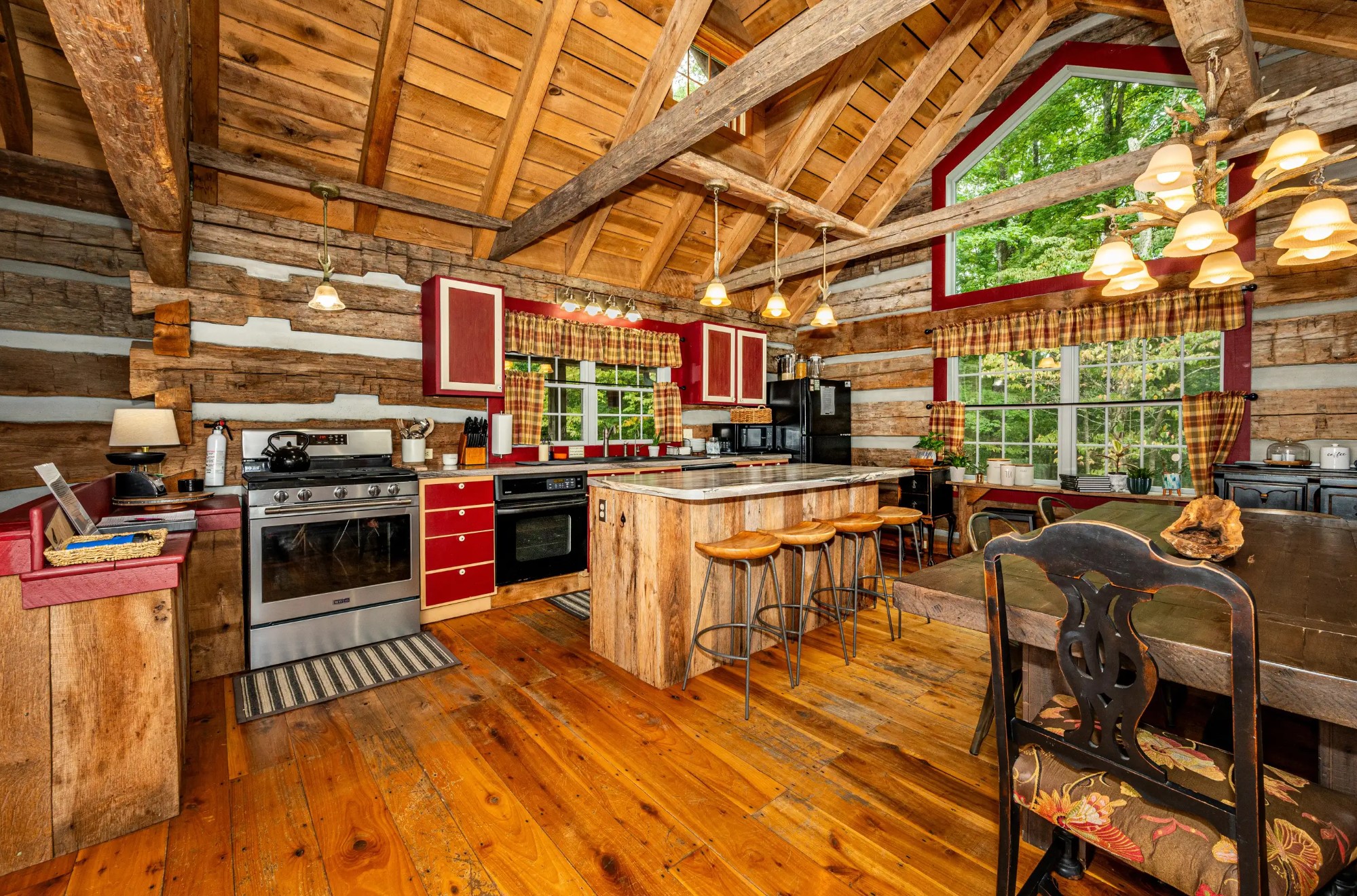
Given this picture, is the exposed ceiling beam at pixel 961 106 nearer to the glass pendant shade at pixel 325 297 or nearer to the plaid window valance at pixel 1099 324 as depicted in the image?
the plaid window valance at pixel 1099 324

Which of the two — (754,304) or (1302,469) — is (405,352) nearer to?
(754,304)

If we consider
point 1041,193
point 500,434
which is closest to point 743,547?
point 500,434

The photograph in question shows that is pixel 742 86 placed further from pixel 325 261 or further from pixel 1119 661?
pixel 325 261

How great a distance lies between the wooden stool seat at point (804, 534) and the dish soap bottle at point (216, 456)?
127 inches

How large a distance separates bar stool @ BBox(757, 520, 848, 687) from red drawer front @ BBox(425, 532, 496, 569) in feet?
6.21

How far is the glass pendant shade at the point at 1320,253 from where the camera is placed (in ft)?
7.39

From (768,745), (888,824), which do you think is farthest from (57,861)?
(888,824)

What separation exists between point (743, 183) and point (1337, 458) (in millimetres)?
4256

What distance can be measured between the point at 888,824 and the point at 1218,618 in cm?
111

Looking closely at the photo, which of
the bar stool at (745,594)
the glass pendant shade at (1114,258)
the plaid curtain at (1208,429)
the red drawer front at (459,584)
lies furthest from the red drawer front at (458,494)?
the plaid curtain at (1208,429)

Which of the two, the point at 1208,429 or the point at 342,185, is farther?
the point at 1208,429

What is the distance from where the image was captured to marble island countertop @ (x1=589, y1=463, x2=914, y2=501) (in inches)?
99.3

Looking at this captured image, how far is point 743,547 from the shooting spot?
8.23 feet

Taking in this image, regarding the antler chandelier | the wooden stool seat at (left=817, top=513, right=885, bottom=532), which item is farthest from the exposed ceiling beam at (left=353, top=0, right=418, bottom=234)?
the antler chandelier
